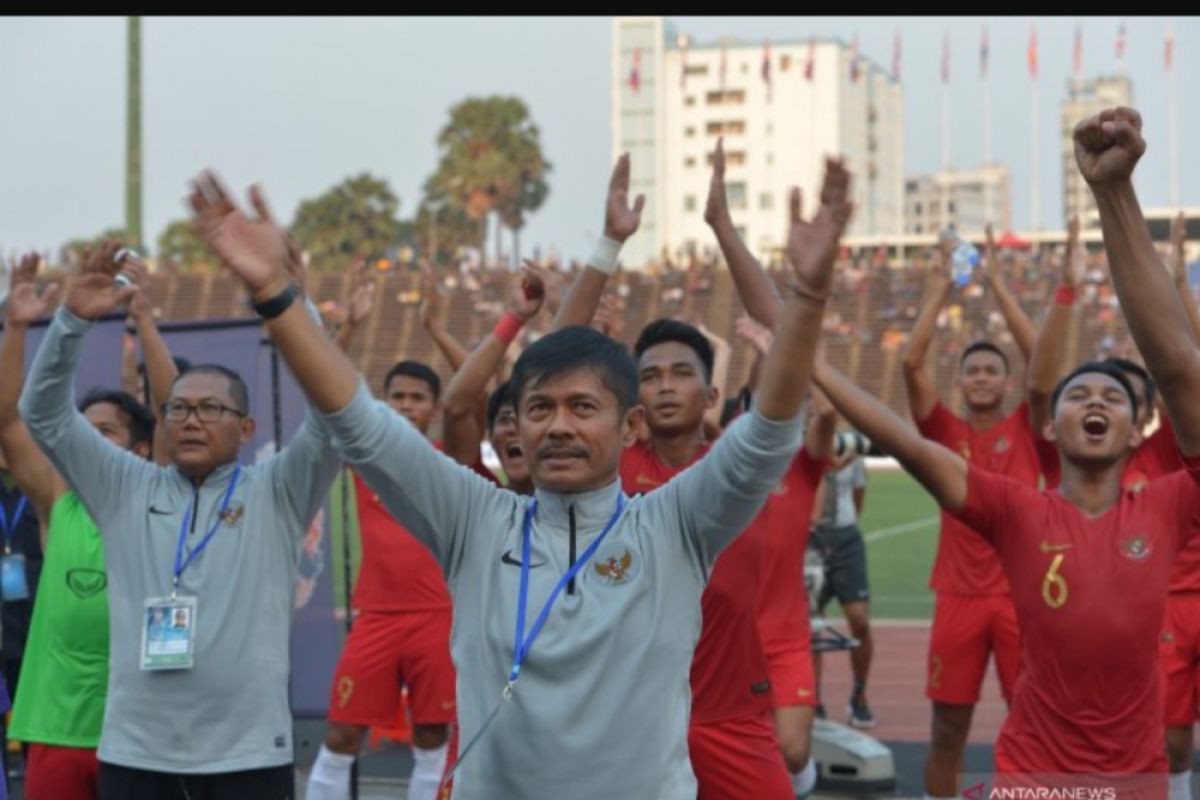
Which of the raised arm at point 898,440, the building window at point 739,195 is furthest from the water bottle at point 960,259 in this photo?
the building window at point 739,195

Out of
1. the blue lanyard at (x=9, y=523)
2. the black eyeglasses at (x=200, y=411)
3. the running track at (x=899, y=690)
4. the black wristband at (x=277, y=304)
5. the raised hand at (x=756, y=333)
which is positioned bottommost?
the running track at (x=899, y=690)

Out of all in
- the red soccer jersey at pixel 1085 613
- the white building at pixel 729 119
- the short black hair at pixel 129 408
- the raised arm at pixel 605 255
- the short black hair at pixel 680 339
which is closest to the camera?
the raised arm at pixel 605 255

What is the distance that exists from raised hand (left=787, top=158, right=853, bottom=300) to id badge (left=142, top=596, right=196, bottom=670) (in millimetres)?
2623

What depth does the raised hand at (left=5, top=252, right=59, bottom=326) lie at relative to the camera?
5852 mm

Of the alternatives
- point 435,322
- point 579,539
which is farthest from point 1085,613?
point 435,322

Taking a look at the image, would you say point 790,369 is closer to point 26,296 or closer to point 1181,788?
point 26,296

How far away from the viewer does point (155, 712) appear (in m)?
5.57

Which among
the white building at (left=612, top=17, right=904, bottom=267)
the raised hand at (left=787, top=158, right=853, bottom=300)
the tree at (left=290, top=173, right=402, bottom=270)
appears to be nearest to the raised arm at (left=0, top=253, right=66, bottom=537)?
the raised hand at (left=787, top=158, right=853, bottom=300)

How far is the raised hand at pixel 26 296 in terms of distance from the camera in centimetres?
585

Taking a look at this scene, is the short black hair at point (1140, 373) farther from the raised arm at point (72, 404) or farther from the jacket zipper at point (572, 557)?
the jacket zipper at point (572, 557)

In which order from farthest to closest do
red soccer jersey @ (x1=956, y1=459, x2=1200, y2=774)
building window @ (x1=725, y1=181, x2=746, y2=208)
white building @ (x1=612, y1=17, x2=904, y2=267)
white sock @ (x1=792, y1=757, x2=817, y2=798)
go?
building window @ (x1=725, y1=181, x2=746, y2=208), white building @ (x1=612, y1=17, x2=904, y2=267), white sock @ (x1=792, y1=757, x2=817, y2=798), red soccer jersey @ (x1=956, y1=459, x2=1200, y2=774)

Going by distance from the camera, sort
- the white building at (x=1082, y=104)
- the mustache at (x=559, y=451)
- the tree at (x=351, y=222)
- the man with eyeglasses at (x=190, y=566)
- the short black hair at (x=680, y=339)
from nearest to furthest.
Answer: the mustache at (x=559, y=451) < the man with eyeglasses at (x=190, y=566) < the short black hair at (x=680, y=339) < the tree at (x=351, y=222) < the white building at (x=1082, y=104)

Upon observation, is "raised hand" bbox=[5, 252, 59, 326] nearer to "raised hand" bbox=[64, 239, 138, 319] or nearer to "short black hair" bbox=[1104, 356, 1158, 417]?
"raised hand" bbox=[64, 239, 138, 319]

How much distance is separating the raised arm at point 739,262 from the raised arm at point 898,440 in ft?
0.82
